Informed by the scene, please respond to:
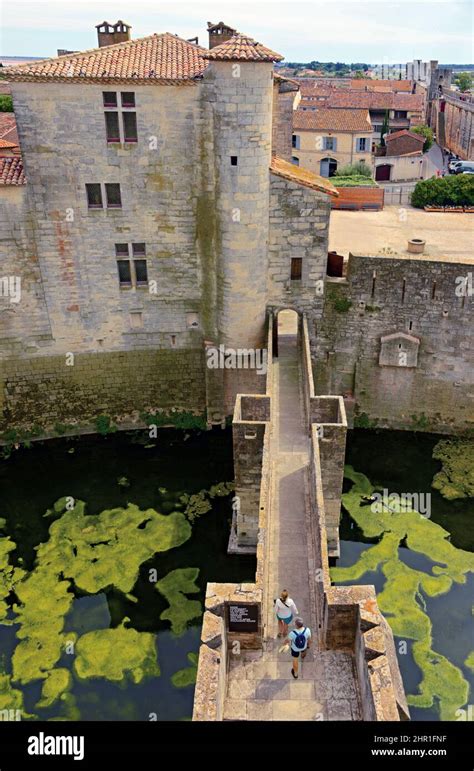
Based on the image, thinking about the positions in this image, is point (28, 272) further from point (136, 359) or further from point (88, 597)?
point (88, 597)

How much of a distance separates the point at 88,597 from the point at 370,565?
7.49 m

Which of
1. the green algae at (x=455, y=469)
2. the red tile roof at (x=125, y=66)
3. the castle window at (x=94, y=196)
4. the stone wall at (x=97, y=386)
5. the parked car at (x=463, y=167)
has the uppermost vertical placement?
the red tile roof at (x=125, y=66)

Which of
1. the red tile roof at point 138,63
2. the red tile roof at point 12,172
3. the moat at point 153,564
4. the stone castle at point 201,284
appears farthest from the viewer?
the red tile roof at point 12,172

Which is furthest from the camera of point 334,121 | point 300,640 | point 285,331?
point 334,121

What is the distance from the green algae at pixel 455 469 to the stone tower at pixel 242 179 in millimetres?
7288

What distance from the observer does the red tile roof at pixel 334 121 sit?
48.9 meters

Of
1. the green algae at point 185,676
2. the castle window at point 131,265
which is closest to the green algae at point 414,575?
the green algae at point 185,676

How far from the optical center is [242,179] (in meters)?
18.5

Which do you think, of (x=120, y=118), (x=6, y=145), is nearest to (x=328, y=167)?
(x=6, y=145)

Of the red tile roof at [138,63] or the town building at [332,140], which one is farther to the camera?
the town building at [332,140]

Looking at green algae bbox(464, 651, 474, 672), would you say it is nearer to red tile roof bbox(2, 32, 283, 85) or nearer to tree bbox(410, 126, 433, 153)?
red tile roof bbox(2, 32, 283, 85)

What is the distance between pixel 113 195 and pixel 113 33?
20.9ft

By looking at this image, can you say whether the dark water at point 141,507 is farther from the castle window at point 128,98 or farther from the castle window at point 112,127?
the castle window at point 128,98

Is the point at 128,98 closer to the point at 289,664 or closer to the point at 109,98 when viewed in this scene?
the point at 109,98
